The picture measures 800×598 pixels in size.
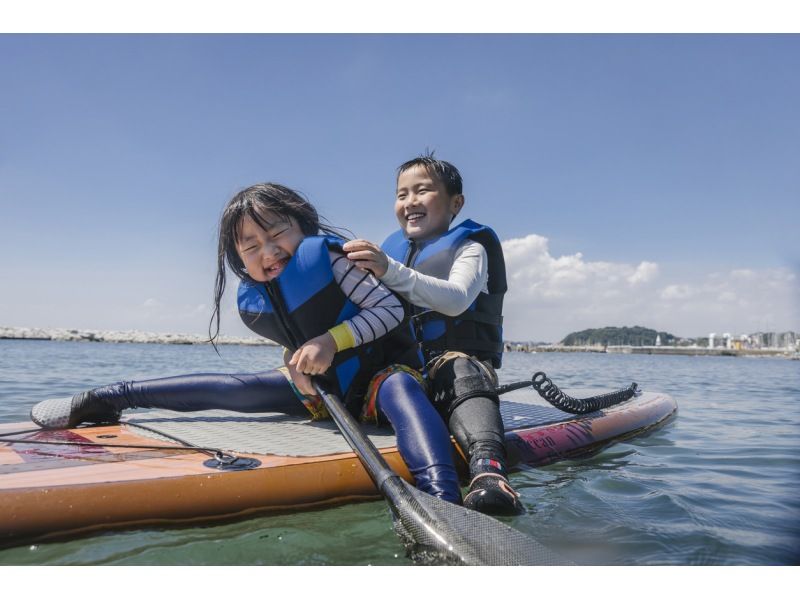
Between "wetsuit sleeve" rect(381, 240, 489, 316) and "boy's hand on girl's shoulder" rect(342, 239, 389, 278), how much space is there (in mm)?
40

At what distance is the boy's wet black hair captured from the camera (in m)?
3.16

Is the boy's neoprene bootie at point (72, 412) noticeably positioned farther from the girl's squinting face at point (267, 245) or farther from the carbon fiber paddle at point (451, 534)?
the carbon fiber paddle at point (451, 534)

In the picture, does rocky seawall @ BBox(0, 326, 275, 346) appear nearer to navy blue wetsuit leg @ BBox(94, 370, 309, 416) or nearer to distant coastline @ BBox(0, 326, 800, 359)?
distant coastline @ BBox(0, 326, 800, 359)

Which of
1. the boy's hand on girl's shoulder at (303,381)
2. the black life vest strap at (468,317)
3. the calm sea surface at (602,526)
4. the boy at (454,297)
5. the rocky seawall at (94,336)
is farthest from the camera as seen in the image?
the rocky seawall at (94,336)

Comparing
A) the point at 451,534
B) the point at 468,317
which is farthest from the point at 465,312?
the point at 451,534

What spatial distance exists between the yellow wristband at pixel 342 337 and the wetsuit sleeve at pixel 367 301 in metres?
0.01

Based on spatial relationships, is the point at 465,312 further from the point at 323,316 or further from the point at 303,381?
the point at 303,381

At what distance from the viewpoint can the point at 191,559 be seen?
1.69 meters

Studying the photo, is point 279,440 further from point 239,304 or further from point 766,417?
point 766,417

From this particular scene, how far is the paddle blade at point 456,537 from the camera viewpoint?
1.58m

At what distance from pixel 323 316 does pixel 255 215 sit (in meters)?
0.53

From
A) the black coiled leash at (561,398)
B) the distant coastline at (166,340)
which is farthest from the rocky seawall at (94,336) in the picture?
the black coiled leash at (561,398)
